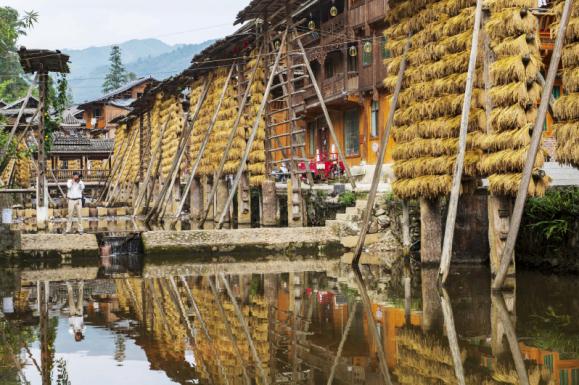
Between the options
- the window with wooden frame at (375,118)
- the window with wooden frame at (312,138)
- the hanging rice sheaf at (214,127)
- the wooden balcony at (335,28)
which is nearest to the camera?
the hanging rice sheaf at (214,127)

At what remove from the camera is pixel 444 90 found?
53.8 ft

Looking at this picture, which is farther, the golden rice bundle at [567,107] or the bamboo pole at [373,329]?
the golden rice bundle at [567,107]

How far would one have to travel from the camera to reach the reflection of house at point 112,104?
8812 centimetres

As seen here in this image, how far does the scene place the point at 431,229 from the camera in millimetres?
17172

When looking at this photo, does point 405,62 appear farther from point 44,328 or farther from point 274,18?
point 44,328

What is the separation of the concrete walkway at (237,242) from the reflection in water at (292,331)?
4.38m

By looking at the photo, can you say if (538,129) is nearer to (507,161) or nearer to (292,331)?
(507,161)

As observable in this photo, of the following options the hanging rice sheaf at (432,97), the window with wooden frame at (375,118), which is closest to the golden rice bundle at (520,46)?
the hanging rice sheaf at (432,97)

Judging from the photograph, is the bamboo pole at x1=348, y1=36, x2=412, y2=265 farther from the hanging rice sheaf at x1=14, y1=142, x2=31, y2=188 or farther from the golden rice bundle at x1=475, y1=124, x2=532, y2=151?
the hanging rice sheaf at x1=14, y1=142, x2=31, y2=188

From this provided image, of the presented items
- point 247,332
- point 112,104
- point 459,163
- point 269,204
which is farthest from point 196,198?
point 112,104

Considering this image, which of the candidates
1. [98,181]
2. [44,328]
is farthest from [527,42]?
[98,181]

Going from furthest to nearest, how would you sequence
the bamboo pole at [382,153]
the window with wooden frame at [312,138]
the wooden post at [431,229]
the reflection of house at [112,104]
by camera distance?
1. the reflection of house at [112,104]
2. the window with wooden frame at [312,138]
3. the wooden post at [431,229]
4. the bamboo pole at [382,153]

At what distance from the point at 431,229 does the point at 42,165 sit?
14.5m

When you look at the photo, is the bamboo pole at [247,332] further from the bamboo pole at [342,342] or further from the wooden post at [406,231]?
the wooden post at [406,231]
